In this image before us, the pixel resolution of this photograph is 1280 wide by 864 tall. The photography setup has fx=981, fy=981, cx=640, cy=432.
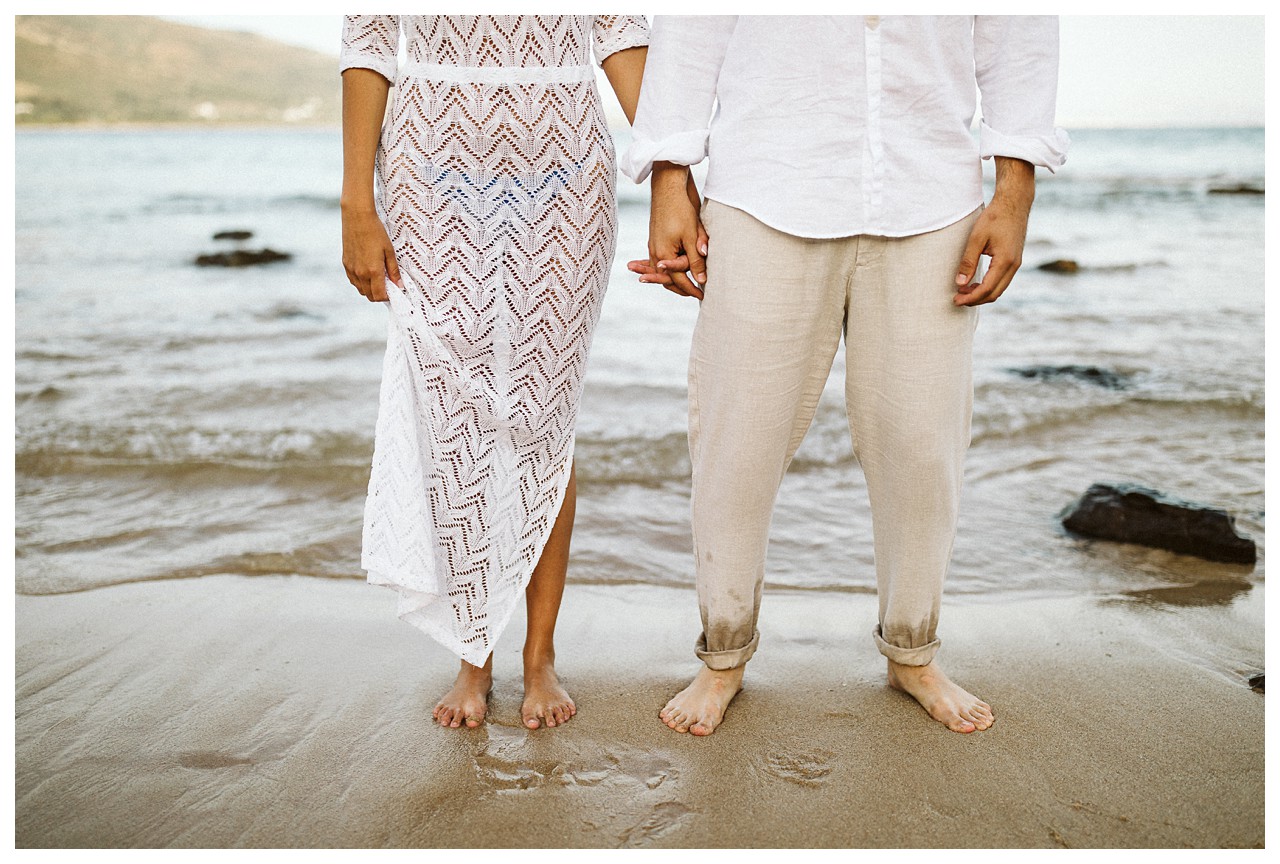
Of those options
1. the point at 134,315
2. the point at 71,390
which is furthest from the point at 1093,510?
the point at 134,315

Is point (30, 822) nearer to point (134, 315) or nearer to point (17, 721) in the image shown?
point (17, 721)

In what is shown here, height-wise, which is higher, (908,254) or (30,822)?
(908,254)

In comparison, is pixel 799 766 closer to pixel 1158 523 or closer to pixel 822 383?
pixel 822 383

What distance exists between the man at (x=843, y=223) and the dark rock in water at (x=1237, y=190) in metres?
18.5

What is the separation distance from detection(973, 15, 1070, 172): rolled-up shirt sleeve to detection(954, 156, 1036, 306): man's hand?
0.03 meters

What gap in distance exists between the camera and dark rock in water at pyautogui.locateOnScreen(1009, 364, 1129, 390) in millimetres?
→ 5758

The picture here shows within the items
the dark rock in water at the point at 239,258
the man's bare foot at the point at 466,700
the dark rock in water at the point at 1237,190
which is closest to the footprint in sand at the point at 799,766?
the man's bare foot at the point at 466,700

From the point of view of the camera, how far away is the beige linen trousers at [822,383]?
1.83 meters

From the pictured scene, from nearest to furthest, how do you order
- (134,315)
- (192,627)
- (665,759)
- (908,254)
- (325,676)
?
(908,254)
(665,759)
(325,676)
(192,627)
(134,315)

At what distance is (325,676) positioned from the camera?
2.35 m

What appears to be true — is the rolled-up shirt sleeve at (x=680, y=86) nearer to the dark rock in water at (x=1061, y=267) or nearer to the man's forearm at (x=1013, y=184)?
the man's forearm at (x=1013, y=184)

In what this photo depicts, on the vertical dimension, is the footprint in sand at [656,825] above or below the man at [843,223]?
below
